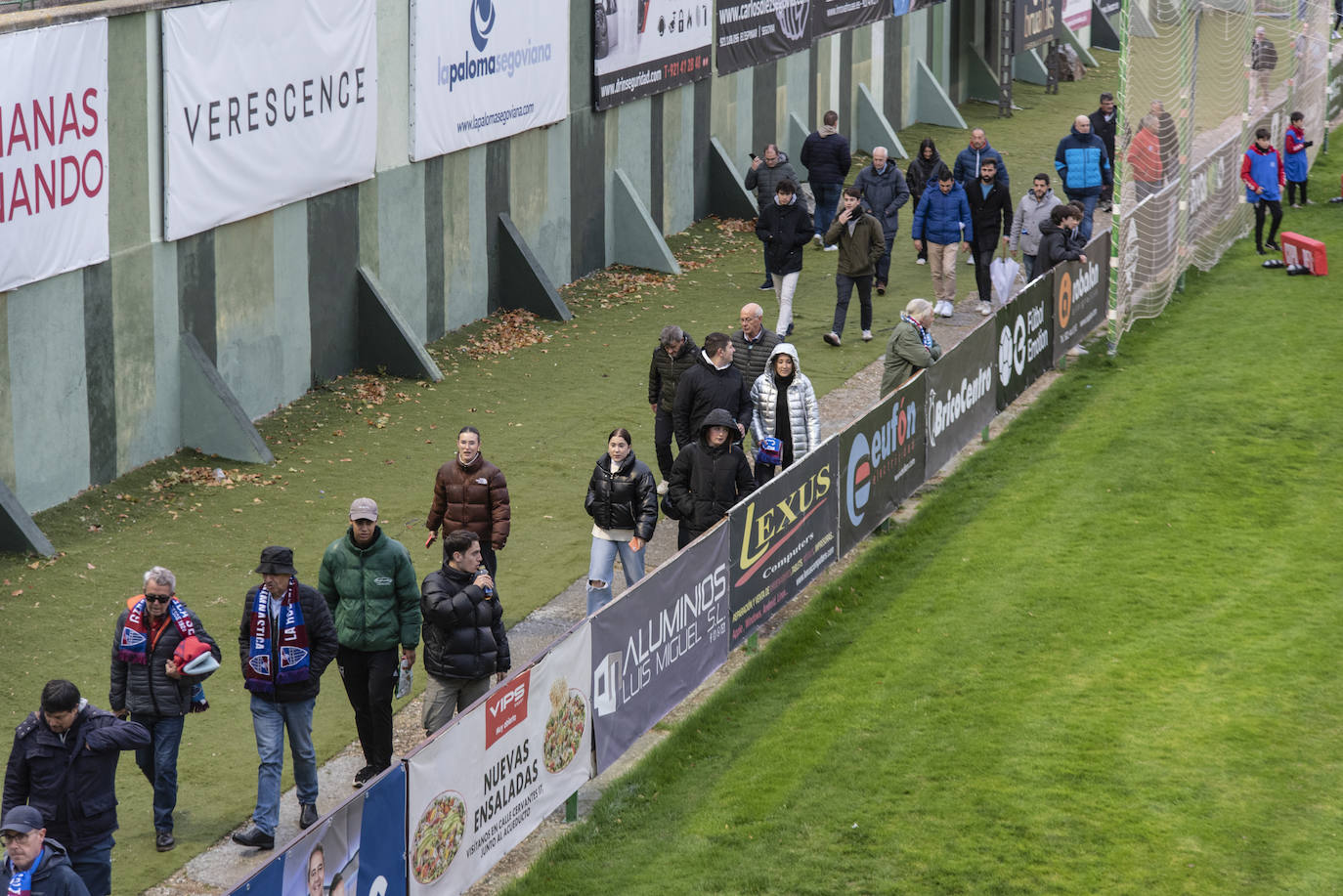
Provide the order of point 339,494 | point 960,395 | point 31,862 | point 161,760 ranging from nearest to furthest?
point 31,862 < point 161,760 < point 339,494 < point 960,395

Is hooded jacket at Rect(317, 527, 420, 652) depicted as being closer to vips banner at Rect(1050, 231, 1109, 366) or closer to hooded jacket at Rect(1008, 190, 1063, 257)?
vips banner at Rect(1050, 231, 1109, 366)

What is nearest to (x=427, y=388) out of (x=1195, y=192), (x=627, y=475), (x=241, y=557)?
(x=241, y=557)

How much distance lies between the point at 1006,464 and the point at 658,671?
7.39m

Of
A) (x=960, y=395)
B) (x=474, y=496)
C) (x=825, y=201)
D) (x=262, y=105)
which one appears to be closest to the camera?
(x=474, y=496)

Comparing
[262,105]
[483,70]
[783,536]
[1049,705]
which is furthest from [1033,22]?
[1049,705]

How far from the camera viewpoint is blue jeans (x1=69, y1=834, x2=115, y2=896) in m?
8.63

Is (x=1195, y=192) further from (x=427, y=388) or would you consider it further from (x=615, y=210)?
(x=427, y=388)

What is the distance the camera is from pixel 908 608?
14.0 m

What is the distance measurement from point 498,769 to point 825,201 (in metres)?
18.0

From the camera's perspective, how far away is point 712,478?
12.8 metres

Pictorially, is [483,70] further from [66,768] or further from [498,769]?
[66,768]

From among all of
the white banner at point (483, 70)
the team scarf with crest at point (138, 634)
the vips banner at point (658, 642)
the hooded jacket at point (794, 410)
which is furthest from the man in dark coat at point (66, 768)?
the white banner at point (483, 70)

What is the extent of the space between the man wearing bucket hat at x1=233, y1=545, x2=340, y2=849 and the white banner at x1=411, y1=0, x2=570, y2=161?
11.3 metres

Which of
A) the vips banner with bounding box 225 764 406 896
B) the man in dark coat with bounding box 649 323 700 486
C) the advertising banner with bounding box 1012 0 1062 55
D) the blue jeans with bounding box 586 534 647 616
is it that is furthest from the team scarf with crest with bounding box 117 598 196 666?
the advertising banner with bounding box 1012 0 1062 55
